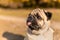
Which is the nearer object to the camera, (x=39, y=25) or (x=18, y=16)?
(x=39, y=25)

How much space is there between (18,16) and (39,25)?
716 mm

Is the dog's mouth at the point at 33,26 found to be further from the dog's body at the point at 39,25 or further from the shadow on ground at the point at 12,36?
the shadow on ground at the point at 12,36

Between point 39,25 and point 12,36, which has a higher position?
point 39,25

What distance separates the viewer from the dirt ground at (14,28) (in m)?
2.26

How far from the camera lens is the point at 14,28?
2.41m

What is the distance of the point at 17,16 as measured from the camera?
2.62 meters

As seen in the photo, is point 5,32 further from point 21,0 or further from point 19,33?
point 21,0

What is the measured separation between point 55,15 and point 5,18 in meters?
0.49

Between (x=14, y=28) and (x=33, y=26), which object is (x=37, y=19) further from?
(x=14, y=28)

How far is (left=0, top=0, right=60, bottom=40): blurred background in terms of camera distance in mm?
2307

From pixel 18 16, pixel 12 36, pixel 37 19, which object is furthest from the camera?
pixel 18 16

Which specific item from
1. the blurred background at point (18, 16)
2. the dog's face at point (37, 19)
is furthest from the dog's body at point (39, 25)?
the blurred background at point (18, 16)

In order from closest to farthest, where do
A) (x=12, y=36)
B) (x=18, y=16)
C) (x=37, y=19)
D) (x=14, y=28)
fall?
1. (x=37, y=19)
2. (x=12, y=36)
3. (x=14, y=28)
4. (x=18, y=16)

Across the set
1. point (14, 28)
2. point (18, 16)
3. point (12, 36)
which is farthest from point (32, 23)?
point (18, 16)
